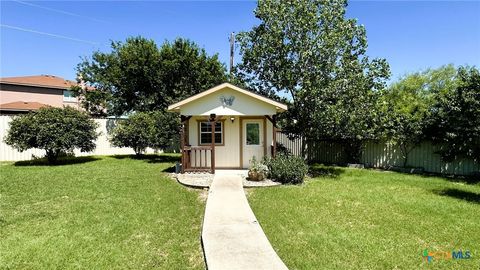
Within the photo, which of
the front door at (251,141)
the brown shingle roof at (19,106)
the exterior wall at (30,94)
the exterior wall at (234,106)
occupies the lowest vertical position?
the front door at (251,141)

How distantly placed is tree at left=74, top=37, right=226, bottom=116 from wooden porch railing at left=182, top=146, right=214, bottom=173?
26.9 feet

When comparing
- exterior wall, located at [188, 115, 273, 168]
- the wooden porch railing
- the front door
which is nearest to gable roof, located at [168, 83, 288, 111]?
exterior wall, located at [188, 115, 273, 168]

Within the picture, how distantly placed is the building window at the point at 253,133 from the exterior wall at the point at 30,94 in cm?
2376

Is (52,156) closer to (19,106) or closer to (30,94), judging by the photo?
(19,106)

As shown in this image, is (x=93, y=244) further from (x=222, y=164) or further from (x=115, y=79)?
(x=115, y=79)

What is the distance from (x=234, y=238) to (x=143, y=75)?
58.4ft

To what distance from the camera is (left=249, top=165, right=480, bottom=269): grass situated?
448 cm

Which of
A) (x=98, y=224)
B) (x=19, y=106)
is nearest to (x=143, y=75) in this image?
(x=19, y=106)

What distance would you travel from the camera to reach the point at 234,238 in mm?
5035

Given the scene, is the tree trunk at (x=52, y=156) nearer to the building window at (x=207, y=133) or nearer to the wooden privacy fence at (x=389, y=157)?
the building window at (x=207, y=133)

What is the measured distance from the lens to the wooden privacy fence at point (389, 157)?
1289 cm

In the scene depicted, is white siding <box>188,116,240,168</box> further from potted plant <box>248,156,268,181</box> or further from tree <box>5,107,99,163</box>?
tree <box>5,107,99,163</box>

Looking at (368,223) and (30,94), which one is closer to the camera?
(368,223)

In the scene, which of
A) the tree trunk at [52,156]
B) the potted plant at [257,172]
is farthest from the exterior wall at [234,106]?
the tree trunk at [52,156]
